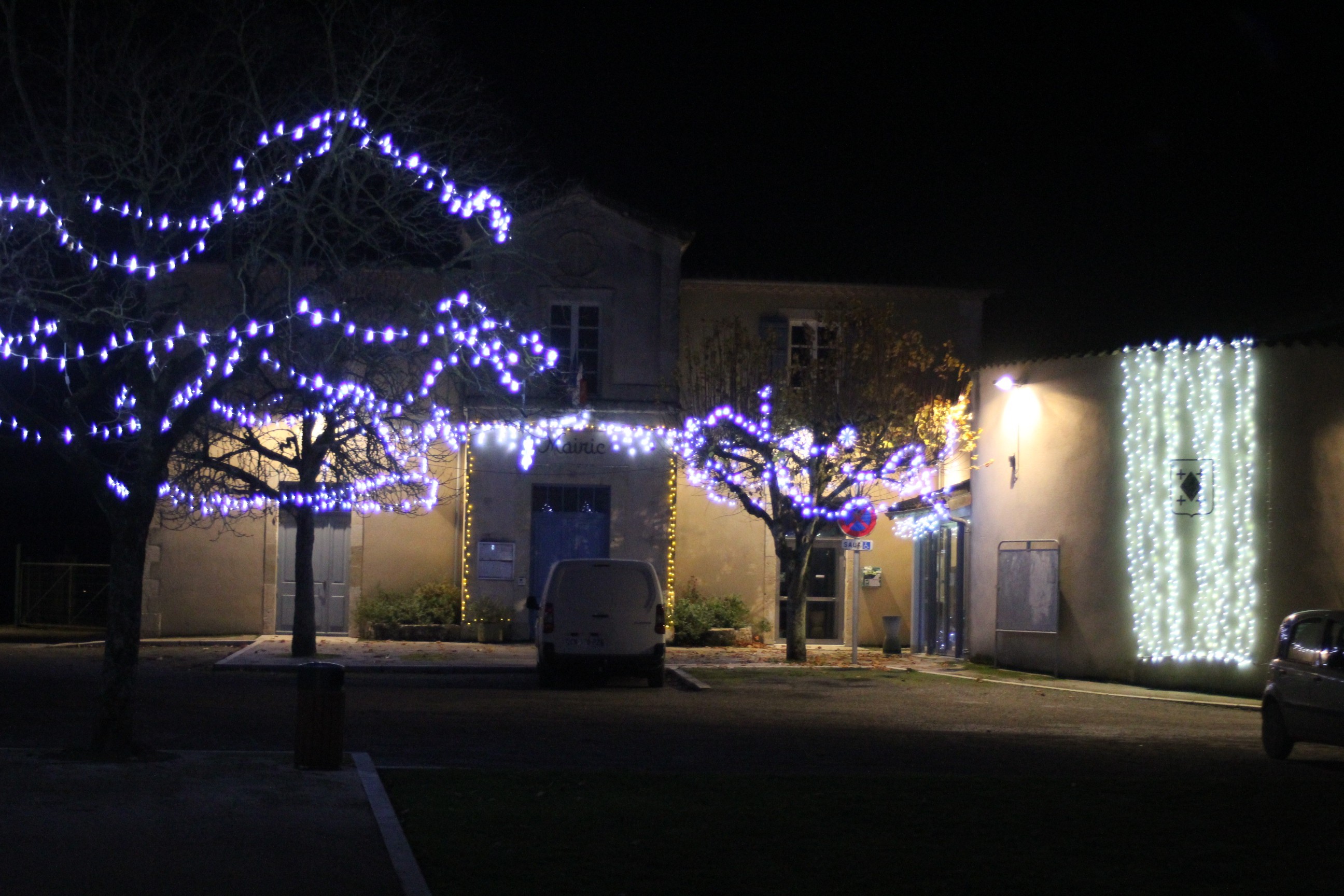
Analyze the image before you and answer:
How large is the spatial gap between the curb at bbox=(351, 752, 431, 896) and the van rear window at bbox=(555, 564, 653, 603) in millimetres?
9608

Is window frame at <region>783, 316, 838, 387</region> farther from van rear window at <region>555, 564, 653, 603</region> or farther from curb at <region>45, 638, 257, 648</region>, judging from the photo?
curb at <region>45, 638, 257, 648</region>

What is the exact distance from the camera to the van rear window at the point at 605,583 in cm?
2155

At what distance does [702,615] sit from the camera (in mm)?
30016

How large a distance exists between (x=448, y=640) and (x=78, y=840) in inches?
844

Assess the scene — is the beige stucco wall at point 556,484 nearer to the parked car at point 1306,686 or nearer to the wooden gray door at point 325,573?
the wooden gray door at point 325,573

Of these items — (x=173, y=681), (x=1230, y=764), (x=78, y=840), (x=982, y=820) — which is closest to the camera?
(x=78, y=840)

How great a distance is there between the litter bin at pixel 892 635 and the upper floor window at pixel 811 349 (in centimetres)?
562

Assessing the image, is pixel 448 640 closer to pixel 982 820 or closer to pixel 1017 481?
pixel 1017 481

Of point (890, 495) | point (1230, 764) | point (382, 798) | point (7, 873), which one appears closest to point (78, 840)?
point (7, 873)

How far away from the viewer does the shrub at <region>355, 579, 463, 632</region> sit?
98.0 feet

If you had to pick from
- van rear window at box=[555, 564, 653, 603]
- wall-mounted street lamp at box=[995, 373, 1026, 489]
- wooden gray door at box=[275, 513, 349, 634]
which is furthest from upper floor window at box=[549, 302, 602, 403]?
van rear window at box=[555, 564, 653, 603]

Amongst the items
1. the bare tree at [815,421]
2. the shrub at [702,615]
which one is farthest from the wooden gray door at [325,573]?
the bare tree at [815,421]

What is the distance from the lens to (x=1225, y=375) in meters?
22.0

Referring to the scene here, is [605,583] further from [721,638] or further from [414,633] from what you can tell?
[414,633]
